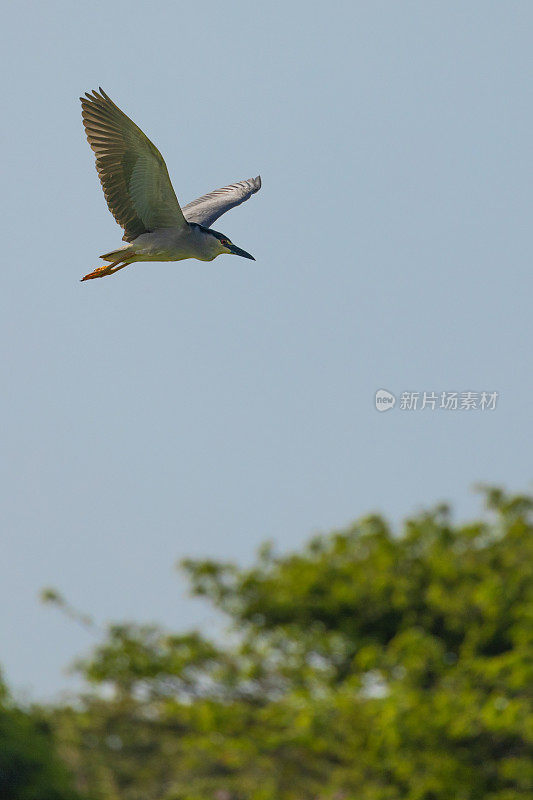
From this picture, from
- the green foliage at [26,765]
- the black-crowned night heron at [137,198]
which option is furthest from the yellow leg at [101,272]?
the green foliage at [26,765]

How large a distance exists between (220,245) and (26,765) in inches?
198

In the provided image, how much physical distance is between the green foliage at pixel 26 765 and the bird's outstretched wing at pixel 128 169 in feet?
15.4

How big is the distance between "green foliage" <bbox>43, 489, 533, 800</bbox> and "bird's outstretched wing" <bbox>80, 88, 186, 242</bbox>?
4.63 m

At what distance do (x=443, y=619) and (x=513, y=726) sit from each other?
2089mm

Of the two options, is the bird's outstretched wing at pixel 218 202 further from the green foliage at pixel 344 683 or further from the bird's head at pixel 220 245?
the green foliage at pixel 344 683

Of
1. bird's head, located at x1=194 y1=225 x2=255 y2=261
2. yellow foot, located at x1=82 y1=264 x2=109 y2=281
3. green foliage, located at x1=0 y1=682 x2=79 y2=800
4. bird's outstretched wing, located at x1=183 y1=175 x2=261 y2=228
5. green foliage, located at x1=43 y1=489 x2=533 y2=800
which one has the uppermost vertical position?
bird's outstretched wing, located at x1=183 y1=175 x2=261 y2=228

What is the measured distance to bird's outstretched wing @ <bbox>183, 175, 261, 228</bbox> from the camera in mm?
10188

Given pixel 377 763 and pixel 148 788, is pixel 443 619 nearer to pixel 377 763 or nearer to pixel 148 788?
pixel 377 763

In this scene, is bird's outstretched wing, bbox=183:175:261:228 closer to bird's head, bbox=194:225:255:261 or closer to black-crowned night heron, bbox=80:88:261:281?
bird's head, bbox=194:225:255:261

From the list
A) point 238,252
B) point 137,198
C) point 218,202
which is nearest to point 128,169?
point 137,198

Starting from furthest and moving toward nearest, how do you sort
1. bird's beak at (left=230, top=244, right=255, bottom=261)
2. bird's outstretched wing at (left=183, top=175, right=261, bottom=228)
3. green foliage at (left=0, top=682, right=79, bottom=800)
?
bird's outstretched wing at (left=183, top=175, right=261, bottom=228) < green foliage at (left=0, top=682, right=79, bottom=800) < bird's beak at (left=230, top=244, right=255, bottom=261)

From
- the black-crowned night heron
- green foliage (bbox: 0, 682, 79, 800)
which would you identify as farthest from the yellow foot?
green foliage (bbox: 0, 682, 79, 800)

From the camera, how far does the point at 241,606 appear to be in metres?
12.1

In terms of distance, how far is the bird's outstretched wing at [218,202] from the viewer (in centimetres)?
1019
